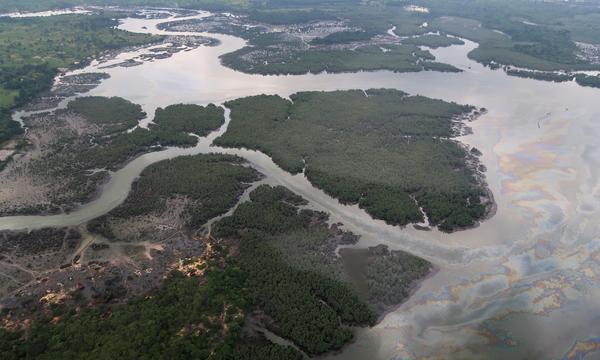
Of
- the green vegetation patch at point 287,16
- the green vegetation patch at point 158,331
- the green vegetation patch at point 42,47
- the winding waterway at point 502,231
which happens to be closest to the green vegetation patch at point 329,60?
the winding waterway at point 502,231

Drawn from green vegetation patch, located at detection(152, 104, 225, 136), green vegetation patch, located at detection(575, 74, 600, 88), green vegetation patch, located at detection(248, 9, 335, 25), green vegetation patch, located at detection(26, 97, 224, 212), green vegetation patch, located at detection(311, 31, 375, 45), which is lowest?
green vegetation patch, located at detection(26, 97, 224, 212)

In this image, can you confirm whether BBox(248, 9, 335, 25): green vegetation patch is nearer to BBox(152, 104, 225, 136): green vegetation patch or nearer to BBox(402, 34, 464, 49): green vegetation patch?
BBox(402, 34, 464, 49): green vegetation patch

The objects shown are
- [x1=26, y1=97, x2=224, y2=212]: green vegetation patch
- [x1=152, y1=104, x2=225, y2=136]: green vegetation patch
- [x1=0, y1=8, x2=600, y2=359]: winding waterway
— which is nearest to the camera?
[x1=0, y1=8, x2=600, y2=359]: winding waterway

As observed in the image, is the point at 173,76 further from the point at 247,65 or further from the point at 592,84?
the point at 592,84

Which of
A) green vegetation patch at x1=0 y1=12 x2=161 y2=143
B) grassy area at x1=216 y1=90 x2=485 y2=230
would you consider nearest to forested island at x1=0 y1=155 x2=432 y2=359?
grassy area at x1=216 y1=90 x2=485 y2=230

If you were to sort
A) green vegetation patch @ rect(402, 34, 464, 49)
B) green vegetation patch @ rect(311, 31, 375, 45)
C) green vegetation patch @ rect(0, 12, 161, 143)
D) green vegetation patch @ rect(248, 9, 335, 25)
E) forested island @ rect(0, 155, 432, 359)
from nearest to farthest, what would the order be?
forested island @ rect(0, 155, 432, 359) → green vegetation patch @ rect(0, 12, 161, 143) → green vegetation patch @ rect(402, 34, 464, 49) → green vegetation patch @ rect(311, 31, 375, 45) → green vegetation patch @ rect(248, 9, 335, 25)

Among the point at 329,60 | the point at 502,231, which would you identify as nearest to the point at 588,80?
the point at 329,60
